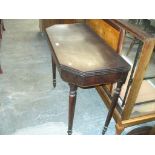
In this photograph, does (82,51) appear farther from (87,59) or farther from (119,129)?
(119,129)

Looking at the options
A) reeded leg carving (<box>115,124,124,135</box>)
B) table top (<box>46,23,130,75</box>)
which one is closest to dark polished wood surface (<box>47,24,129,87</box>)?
table top (<box>46,23,130,75</box>)

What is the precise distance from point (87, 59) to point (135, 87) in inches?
13.4

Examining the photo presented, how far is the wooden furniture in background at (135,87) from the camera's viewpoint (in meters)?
1.05

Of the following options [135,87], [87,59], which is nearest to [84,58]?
[87,59]

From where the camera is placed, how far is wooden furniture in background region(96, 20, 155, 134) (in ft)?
3.45

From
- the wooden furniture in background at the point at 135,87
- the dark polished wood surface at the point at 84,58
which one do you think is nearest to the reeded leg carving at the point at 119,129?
the wooden furniture in background at the point at 135,87

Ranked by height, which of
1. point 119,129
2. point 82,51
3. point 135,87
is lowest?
point 119,129

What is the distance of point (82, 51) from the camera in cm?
125

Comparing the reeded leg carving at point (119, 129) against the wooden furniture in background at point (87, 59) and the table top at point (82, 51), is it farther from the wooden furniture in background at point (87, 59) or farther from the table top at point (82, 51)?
the table top at point (82, 51)

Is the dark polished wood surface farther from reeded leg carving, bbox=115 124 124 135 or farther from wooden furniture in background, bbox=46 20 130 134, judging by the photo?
reeded leg carving, bbox=115 124 124 135

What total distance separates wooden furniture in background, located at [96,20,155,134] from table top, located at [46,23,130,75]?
9cm
